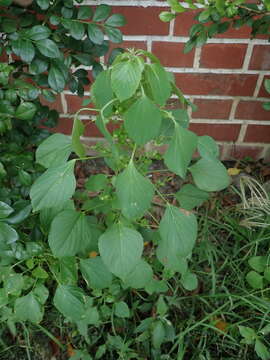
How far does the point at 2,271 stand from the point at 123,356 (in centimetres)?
43

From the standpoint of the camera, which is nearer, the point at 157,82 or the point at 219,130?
the point at 157,82

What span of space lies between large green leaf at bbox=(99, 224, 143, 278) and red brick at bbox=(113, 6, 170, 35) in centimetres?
78

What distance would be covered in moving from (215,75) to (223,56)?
8 cm

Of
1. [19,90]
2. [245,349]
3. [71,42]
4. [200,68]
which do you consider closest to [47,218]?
[19,90]

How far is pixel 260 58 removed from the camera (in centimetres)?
129

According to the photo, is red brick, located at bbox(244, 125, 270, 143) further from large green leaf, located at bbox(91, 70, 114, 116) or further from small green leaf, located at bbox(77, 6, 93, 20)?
large green leaf, located at bbox(91, 70, 114, 116)

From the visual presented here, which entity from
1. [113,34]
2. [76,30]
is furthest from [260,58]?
[76,30]

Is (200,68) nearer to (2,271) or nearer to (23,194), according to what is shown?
(23,194)

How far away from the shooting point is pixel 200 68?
4.39 feet

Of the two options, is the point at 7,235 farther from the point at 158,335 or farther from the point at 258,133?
the point at 258,133

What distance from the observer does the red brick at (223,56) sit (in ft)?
4.16

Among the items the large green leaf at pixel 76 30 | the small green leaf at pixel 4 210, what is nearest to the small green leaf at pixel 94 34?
the large green leaf at pixel 76 30

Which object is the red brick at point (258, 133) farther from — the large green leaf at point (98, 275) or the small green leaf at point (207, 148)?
the large green leaf at point (98, 275)

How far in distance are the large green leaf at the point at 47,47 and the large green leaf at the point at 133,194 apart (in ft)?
1.22
